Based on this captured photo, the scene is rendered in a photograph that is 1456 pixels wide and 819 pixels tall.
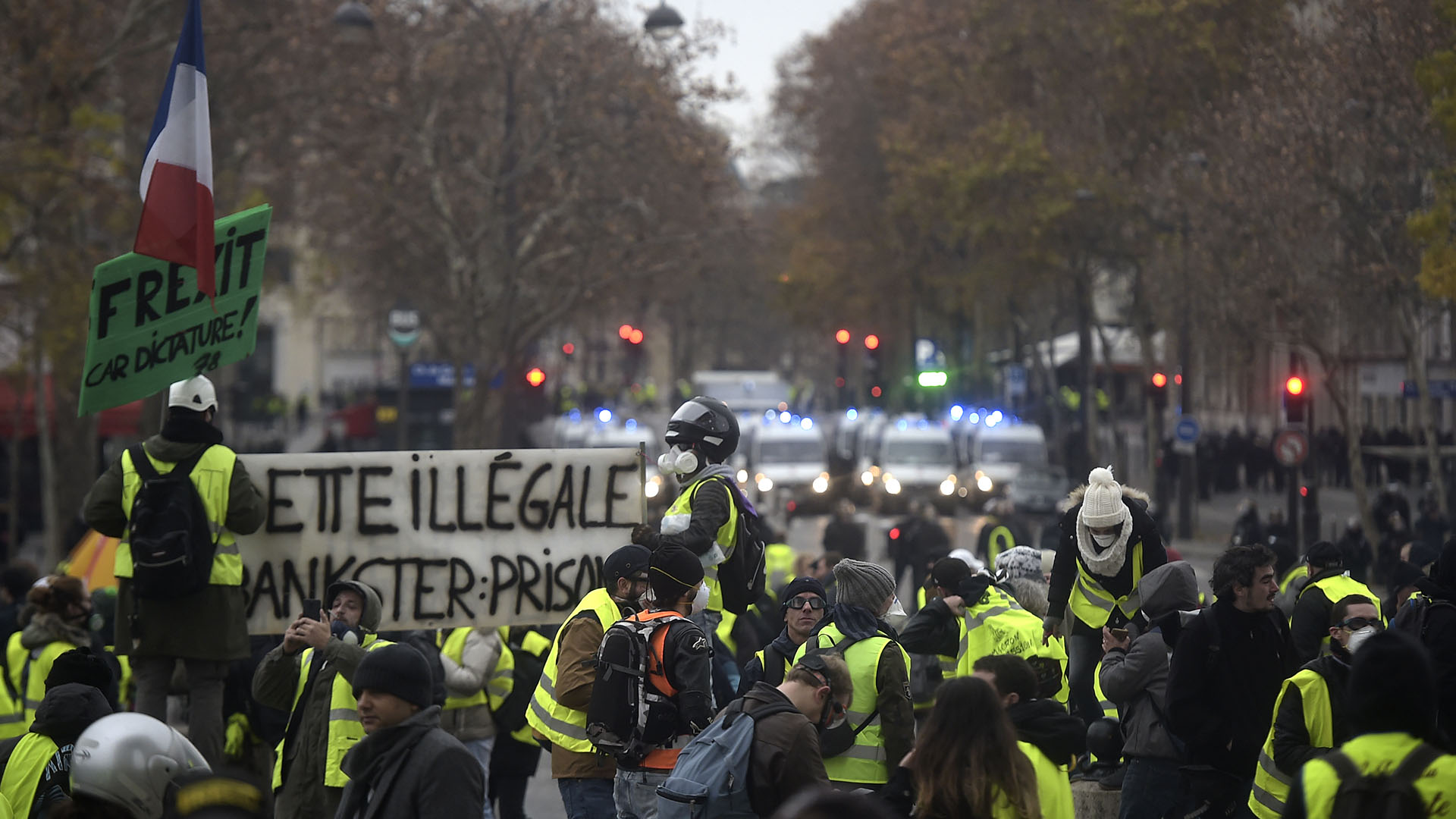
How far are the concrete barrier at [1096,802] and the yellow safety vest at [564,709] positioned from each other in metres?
2.18

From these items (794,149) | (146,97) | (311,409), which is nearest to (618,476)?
(146,97)

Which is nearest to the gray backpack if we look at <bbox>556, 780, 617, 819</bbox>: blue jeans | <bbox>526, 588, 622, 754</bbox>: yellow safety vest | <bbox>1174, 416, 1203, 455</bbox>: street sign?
<bbox>526, 588, 622, 754</bbox>: yellow safety vest

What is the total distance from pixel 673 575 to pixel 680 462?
1.19 metres

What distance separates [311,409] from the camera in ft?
292

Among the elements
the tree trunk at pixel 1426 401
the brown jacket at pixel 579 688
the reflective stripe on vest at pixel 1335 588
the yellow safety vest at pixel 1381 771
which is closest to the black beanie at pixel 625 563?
the brown jacket at pixel 579 688

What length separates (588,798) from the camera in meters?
6.46

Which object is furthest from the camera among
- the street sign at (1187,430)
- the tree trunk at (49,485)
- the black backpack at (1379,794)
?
the street sign at (1187,430)

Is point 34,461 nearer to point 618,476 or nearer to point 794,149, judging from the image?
point 618,476

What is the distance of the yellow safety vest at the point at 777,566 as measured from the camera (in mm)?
12859

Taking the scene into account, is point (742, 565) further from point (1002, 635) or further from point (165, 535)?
point (165, 535)

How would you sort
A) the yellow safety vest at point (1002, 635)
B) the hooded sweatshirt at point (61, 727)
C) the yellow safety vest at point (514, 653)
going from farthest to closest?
the yellow safety vest at point (514, 653) → the yellow safety vest at point (1002, 635) → the hooded sweatshirt at point (61, 727)

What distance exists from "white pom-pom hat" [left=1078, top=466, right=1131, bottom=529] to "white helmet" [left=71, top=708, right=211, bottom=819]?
4136mm

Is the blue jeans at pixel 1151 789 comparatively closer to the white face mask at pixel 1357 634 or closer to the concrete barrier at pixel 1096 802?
the concrete barrier at pixel 1096 802

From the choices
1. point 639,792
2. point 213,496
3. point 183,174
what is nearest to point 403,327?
point 183,174
